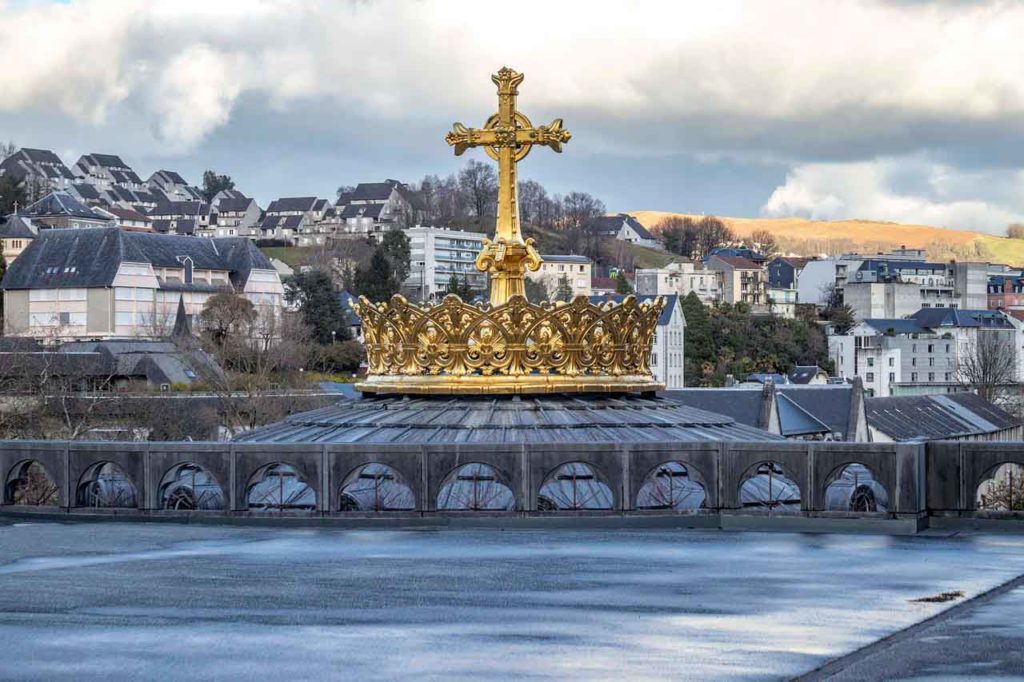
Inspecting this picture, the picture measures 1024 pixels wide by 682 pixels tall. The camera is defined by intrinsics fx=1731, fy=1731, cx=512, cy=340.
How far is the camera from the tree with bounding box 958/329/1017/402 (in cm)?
14525

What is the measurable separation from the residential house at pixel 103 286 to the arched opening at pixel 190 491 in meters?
129

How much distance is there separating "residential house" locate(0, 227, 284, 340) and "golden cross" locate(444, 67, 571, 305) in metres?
129

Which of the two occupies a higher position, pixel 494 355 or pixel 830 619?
pixel 494 355

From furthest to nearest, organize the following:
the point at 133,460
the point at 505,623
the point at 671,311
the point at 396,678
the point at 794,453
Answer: the point at 671,311 < the point at 133,460 < the point at 794,453 < the point at 505,623 < the point at 396,678

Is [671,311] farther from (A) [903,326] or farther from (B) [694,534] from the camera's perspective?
(B) [694,534]

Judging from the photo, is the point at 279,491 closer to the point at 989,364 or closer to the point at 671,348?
the point at 989,364

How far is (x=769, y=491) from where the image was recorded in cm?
2208

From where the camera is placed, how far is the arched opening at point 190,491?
2239 centimetres

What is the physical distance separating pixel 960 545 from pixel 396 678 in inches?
379

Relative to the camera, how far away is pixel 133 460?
22.3 metres

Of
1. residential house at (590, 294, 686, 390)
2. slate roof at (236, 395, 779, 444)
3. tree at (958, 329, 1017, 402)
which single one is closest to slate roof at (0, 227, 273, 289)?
residential house at (590, 294, 686, 390)

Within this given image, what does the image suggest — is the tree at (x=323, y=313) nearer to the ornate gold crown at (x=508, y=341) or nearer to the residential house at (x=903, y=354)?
the residential house at (x=903, y=354)

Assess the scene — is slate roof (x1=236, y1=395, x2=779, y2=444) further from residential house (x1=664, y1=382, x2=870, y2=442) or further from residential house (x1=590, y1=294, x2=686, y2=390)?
residential house (x1=590, y1=294, x2=686, y2=390)

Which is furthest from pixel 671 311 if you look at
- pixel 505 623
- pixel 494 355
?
pixel 505 623
